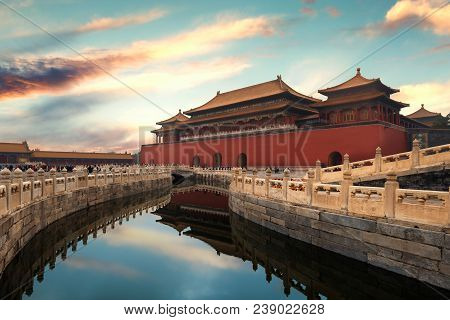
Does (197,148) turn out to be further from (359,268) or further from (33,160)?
(359,268)

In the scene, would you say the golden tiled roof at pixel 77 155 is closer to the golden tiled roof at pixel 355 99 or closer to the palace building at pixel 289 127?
the palace building at pixel 289 127

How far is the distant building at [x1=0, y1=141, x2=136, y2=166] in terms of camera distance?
155ft

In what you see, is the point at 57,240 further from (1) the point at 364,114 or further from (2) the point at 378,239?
(1) the point at 364,114

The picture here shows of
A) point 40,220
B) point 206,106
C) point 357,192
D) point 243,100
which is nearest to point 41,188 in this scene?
point 40,220

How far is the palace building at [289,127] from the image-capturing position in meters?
25.2

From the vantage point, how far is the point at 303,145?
27.9 m

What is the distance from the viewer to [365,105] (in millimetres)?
26203

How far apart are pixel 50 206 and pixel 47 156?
4321cm

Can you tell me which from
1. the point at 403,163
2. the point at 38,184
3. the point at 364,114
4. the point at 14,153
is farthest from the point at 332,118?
the point at 14,153

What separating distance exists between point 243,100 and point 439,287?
105 feet

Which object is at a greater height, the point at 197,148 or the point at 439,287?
the point at 197,148

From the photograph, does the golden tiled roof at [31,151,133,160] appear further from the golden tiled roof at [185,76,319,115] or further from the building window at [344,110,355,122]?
the building window at [344,110,355,122]

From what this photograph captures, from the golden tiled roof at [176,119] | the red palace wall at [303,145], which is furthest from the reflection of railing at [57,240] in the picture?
the golden tiled roof at [176,119]

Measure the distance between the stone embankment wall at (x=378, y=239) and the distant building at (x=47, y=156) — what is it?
159 ft
